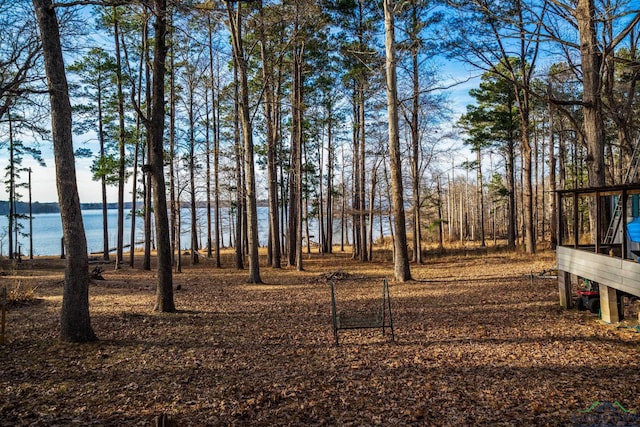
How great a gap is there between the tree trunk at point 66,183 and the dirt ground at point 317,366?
44cm

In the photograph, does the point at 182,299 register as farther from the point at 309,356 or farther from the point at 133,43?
the point at 133,43

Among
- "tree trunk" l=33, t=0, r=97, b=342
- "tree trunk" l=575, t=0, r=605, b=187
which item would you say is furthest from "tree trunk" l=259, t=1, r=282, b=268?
"tree trunk" l=575, t=0, r=605, b=187

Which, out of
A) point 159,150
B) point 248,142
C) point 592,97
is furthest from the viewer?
point 248,142

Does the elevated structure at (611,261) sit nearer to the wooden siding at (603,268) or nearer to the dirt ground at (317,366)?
the wooden siding at (603,268)

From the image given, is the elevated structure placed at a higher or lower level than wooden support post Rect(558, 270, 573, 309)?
higher

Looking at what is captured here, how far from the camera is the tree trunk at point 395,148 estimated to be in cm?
1179

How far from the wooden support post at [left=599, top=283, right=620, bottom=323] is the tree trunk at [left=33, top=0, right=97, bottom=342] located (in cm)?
861

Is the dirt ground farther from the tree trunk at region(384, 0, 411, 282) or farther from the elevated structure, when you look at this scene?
the tree trunk at region(384, 0, 411, 282)

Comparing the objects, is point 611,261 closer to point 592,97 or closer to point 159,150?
point 592,97

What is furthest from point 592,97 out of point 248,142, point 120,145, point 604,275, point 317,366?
point 120,145

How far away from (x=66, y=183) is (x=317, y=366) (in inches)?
180

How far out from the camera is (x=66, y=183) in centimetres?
576

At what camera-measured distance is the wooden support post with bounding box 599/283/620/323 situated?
21.8ft

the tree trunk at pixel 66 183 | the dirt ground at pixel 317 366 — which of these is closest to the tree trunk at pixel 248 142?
the dirt ground at pixel 317 366
